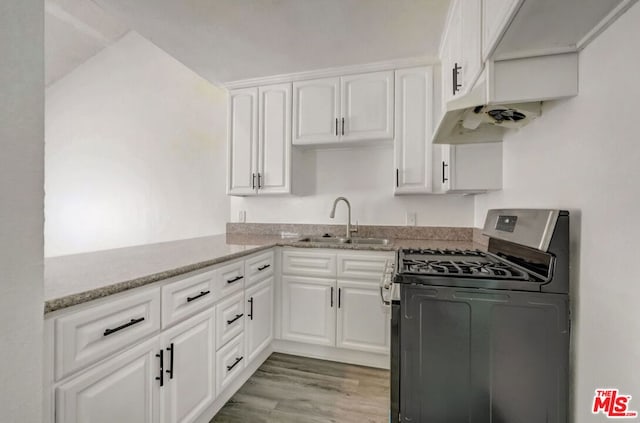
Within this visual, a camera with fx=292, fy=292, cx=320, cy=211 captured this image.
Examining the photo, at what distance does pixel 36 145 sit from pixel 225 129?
2.56 meters

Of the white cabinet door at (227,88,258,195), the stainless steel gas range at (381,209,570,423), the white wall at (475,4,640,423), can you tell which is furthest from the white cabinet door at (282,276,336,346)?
the white wall at (475,4,640,423)

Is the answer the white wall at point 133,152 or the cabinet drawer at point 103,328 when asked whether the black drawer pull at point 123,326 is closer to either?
the cabinet drawer at point 103,328

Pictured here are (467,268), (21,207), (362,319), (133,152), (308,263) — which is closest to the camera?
(21,207)

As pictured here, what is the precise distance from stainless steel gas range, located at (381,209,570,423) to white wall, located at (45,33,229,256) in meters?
2.47

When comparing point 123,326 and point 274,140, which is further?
point 274,140

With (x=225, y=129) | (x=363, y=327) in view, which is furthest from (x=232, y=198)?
(x=363, y=327)

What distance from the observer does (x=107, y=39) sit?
12.0 ft

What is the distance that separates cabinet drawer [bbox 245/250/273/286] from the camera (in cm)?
197

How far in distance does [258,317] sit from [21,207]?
1.63m

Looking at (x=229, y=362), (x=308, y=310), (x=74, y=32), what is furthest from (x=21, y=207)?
(x=74, y=32)

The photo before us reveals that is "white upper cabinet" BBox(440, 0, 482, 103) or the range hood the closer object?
the range hood

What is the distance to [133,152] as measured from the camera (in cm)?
349

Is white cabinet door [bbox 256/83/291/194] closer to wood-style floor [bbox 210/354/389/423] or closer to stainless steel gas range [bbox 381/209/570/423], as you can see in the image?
wood-style floor [bbox 210/354/389/423]

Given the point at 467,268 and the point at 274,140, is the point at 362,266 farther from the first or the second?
the point at 274,140
